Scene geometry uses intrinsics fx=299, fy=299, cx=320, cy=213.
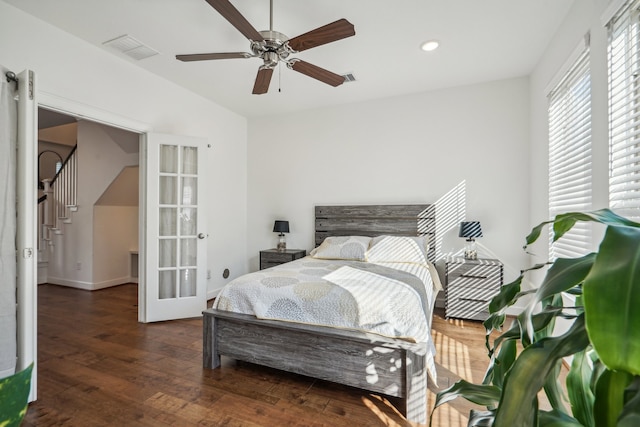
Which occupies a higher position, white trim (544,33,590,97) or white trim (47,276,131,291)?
white trim (544,33,590,97)

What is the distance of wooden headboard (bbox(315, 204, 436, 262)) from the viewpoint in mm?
3746

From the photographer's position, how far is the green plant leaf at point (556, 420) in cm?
61

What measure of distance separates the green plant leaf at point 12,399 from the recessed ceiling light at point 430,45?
126 inches

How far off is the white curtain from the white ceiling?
1.01m

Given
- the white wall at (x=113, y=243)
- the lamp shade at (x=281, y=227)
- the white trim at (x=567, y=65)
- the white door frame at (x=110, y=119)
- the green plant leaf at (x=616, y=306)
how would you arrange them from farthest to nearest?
the white wall at (x=113, y=243)
the lamp shade at (x=281, y=227)
the white door frame at (x=110, y=119)
the white trim at (x=567, y=65)
the green plant leaf at (x=616, y=306)

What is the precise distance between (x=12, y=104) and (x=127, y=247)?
3.94 meters

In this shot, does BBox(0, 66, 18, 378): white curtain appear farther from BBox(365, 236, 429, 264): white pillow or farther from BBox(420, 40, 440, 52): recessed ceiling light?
BBox(420, 40, 440, 52): recessed ceiling light

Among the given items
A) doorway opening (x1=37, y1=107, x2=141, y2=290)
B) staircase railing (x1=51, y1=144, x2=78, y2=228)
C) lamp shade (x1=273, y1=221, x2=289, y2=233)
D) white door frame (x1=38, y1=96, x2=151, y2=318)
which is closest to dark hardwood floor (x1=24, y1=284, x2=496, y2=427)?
white door frame (x1=38, y1=96, x2=151, y2=318)

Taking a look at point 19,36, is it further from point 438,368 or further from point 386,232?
point 438,368

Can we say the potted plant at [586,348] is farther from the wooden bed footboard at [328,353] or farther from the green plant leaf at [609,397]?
the wooden bed footboard at [328,353]

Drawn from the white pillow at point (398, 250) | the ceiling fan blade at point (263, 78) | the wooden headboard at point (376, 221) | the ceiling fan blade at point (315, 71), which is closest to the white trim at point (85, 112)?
the ceiling fan blade at point (263, 78)

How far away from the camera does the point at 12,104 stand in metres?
1.92

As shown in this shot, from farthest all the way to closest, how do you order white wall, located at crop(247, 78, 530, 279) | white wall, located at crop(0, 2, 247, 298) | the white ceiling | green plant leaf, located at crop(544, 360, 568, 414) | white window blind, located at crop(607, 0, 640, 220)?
white wall, located at crop(247, 78, 530, 279), white wall, located at crop(0, 2, 247, 298), the white ceiling, white window blind, located at crop(607, 0, 640, 220), green plant leaf, located at crop(544, 360, 568, 414)

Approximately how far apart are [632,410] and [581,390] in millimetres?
374
